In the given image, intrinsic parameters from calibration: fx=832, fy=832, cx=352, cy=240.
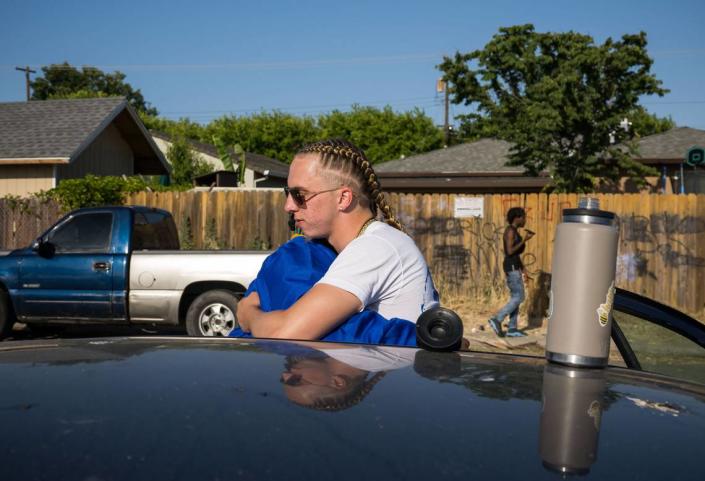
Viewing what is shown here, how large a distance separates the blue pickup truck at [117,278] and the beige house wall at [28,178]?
10.2m

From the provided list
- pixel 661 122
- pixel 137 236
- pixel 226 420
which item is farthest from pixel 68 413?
pixel 661 122

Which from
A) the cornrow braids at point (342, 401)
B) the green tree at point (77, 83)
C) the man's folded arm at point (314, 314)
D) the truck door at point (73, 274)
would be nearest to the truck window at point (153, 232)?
the truck door at point (73, 274)

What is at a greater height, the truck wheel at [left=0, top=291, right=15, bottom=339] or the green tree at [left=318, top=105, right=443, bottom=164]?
the green tree at [left=318, top=105, right=443, bottom=164]

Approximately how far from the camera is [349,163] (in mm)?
3086

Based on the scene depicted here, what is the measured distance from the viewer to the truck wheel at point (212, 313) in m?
11.2

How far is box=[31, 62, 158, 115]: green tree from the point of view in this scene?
8294cm

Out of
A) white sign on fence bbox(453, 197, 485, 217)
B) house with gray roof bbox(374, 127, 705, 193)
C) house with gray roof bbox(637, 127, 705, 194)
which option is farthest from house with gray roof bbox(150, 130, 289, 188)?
house with gray roof bbox(637, 127, 705, 194)

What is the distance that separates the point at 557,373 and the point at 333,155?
142 centimetres

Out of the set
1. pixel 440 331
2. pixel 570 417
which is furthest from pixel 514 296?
pixel 570 417

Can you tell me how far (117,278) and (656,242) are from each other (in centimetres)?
1015

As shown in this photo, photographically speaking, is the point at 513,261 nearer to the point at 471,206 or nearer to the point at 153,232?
the point at 471,206

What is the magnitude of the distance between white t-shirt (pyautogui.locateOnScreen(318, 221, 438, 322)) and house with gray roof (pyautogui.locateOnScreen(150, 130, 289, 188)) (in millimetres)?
22967

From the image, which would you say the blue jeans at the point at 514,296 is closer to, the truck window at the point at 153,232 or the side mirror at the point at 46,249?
the truck window at the point at 153,232

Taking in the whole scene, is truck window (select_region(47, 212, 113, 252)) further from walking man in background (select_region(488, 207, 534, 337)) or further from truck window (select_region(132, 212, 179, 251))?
walking man in background (select_region(488, 207, 534, 337))
